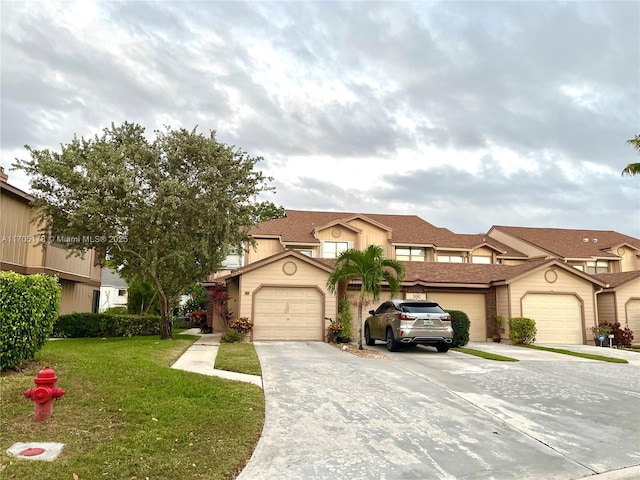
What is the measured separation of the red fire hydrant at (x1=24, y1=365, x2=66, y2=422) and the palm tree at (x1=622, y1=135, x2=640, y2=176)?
72.7ft

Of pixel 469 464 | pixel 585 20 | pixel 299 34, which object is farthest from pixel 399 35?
pixel 469 464

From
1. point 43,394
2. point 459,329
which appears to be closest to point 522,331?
point 459,329

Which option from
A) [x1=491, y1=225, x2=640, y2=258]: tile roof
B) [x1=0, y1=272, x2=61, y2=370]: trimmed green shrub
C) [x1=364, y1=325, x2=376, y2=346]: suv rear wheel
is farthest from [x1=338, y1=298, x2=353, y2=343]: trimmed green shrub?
[x1=491, y1=225, x2=640, y2=258]: tile roof

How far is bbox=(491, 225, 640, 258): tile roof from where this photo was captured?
3512 centimetres

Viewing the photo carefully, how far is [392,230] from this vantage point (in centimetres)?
3344

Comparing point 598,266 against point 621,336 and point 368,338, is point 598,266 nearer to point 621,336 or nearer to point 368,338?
point 621,336

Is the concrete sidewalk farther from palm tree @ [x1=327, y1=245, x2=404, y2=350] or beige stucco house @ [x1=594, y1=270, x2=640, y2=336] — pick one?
beige stucco house @ [x1=594, y1=270, x2=640, y2=336]

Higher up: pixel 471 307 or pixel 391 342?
pixel 471 307

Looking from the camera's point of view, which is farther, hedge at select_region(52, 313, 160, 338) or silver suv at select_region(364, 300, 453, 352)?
hedge at select_region(52, 313, 160, 338)

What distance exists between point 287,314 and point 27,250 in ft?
35.3

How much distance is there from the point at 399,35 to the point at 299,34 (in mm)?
2974

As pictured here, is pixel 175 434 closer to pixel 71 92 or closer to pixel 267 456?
pixel 267 456

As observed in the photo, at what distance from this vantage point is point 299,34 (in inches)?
550

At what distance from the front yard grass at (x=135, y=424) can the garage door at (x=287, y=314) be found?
991cm
